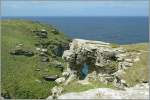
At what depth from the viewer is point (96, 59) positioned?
211 feet

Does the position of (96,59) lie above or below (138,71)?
above

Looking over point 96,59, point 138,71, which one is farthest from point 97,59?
point 138,71

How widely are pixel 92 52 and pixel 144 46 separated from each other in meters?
8.99

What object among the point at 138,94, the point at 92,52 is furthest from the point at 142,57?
the point at 138,94

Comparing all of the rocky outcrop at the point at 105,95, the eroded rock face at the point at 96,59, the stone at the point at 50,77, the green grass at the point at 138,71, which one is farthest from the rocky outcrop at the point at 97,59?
the stone at the point at 50,77

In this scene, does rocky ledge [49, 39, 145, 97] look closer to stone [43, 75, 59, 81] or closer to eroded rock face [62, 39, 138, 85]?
eroded rock face [62, 39, 138, 85]

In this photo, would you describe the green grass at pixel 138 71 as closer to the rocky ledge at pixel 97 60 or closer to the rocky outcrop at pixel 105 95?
the rocky ledge at pixel 97 60

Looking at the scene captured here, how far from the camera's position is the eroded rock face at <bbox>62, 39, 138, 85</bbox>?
57.8 metres

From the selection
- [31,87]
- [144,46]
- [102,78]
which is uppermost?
[144,46]

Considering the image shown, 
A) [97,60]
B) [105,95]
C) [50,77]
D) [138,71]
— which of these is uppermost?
[105,95]

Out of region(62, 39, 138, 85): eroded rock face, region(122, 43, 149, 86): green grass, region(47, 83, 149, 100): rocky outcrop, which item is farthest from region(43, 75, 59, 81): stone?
region(47, 83, 149, 100): rocky outcrop

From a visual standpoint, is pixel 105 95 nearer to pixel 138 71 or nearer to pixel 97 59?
pixel 138 71

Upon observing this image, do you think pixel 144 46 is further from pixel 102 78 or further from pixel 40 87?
pixel 40 87

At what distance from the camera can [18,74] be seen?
19625cm
